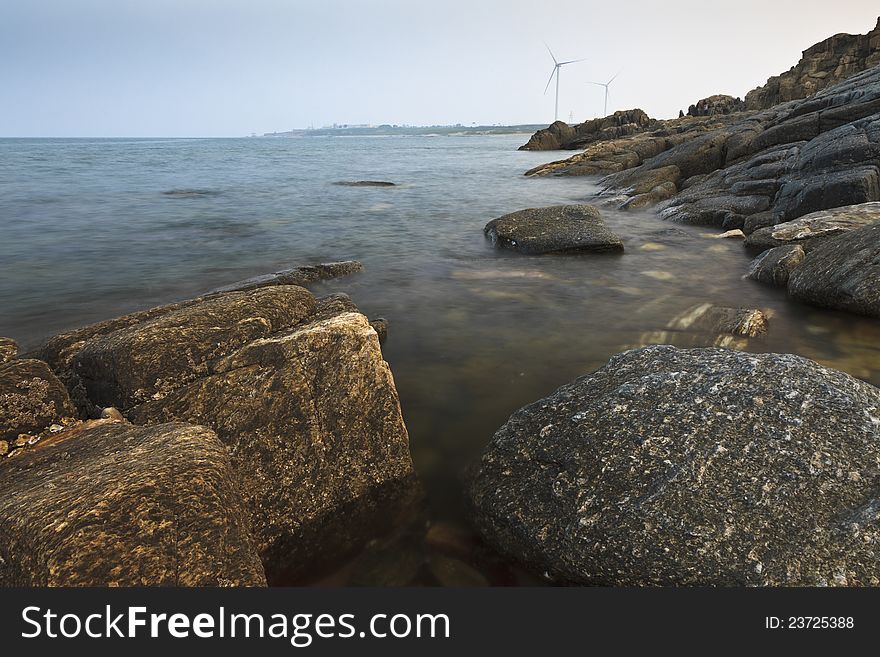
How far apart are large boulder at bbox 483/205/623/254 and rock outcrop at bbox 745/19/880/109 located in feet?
186

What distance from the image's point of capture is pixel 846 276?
20.7ft

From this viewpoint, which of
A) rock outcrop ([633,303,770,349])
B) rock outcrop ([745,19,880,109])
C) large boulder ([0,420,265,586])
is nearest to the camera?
large boulder ([0,420,265,586])

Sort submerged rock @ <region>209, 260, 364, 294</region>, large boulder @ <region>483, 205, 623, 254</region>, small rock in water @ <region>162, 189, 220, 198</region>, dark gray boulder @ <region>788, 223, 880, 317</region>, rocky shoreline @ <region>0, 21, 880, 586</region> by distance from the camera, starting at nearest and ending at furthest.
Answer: rocky shoreline @ <region>0, 21, 880, 586</region> < dark gray boulder @ <region>788, 223, 880, 317</region> < submerged rock @ <region>209, 260, 364, 294</region> < large boulder @ <region>483, 205, 623, 254</region> < small rock in water @ <region>162, 189, 220, 198</region>

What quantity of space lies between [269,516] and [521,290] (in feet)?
18.8

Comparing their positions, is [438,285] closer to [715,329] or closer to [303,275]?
[303,275]

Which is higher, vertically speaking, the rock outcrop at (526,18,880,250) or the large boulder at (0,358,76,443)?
the rock outcrop at (526,18,880,250)

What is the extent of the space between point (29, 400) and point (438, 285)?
625cm

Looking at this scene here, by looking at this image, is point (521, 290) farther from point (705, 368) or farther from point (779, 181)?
point (779, 181)

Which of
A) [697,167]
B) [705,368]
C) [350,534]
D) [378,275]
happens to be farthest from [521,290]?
[697,167]

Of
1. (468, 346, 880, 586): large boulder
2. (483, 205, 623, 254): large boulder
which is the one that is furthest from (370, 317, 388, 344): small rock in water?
(483, 205, 623, 254): large boulder

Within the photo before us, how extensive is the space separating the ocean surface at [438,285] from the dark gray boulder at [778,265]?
333 mm

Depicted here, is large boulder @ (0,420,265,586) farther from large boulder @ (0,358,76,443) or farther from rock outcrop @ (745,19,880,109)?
rock outcrop @ (745,19,880,109)

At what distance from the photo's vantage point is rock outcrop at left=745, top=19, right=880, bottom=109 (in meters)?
52.7

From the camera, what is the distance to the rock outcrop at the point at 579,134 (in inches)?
2453
